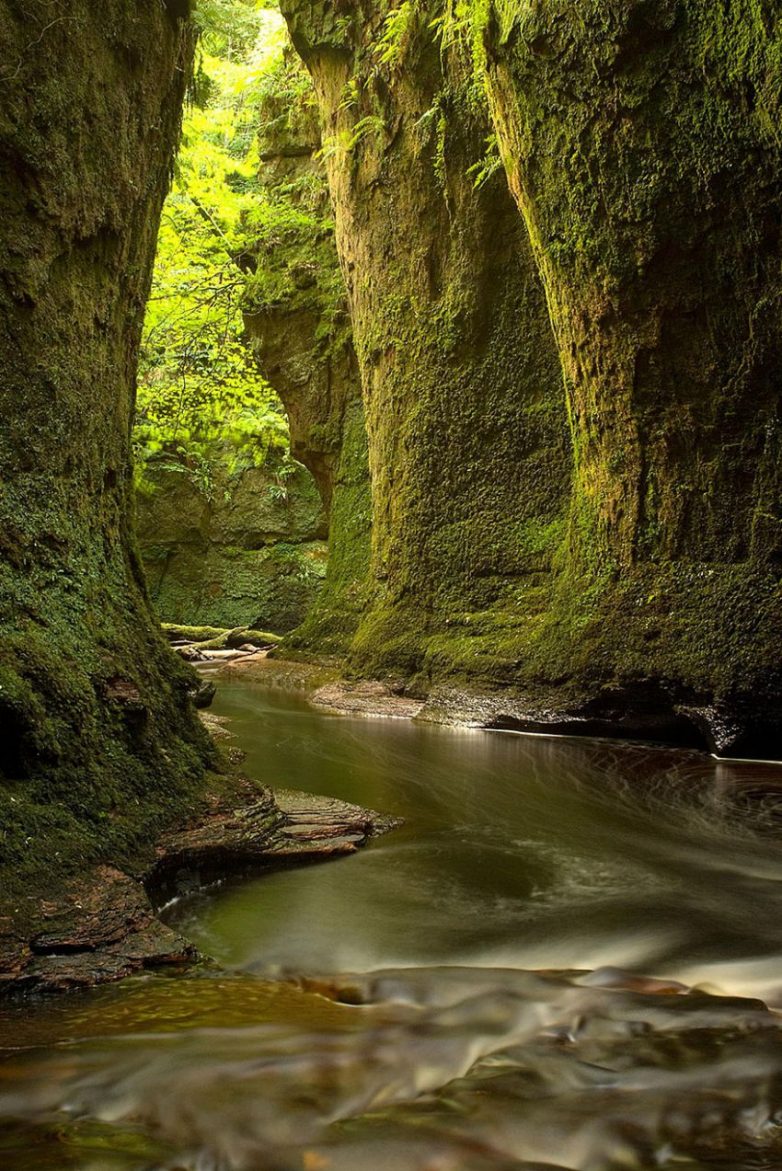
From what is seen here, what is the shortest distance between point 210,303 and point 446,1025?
14592mm

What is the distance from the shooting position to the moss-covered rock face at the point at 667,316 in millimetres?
5684

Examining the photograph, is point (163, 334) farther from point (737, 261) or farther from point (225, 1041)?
point (225, 1041)

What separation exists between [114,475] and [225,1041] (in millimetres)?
2504

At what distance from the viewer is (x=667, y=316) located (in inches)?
248

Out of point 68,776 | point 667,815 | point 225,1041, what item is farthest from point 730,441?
point 225,1041

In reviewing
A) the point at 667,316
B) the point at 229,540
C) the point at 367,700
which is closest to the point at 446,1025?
the point at 667,316

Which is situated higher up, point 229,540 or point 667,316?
point 667,316

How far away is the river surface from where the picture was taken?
1614 mm

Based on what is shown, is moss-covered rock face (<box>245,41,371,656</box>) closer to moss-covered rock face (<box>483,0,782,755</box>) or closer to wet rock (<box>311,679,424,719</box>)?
wet rock (<box>311,679,424,719</box>)

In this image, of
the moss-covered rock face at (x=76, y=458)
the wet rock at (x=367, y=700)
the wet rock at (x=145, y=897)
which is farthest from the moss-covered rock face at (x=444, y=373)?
the moss-covered rock face at (x=76, y=458)

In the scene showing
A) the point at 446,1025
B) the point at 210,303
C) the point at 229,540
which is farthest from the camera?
the point at 229,540

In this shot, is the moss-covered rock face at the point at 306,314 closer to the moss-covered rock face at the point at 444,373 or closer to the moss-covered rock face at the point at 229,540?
the moss-covered rock face at the point at 444,373

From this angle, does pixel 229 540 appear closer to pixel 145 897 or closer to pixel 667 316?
pixel 667 316

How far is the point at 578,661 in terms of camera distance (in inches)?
277
